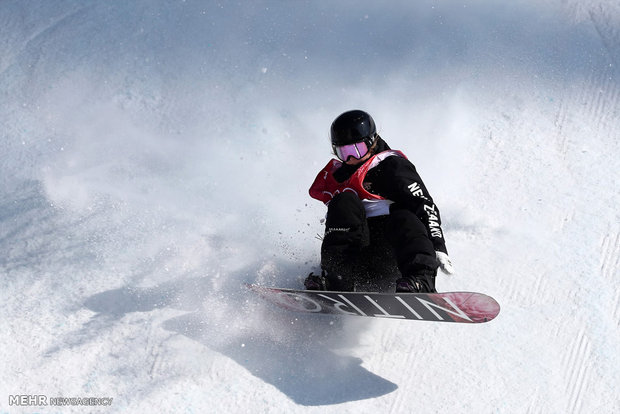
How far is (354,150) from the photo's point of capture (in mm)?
3688

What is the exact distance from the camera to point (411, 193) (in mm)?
3564

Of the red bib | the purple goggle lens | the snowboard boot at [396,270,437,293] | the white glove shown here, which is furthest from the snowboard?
the purple goggle lens

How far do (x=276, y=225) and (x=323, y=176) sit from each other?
2.89 ft

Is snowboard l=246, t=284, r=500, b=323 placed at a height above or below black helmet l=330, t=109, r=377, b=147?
below

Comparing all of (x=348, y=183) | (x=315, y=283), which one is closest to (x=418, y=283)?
(x=315, y=283)

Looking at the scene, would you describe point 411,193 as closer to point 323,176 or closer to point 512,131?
point 323,176

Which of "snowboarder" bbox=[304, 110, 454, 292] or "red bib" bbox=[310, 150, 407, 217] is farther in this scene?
"red bib" bbox=[310, 150, 407, 217]

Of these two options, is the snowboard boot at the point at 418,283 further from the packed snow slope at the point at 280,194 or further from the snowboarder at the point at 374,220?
the packed snow slope at the point at 280,194

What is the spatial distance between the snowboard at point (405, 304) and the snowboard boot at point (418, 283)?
6cm

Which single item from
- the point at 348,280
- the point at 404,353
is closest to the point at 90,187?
the point at 348,280

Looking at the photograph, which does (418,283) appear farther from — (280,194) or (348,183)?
(280,194)

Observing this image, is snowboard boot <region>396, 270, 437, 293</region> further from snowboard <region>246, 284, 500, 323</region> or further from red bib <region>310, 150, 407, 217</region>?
red bib <region>310, 150, 407, 217</region>

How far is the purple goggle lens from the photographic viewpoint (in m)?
3.68

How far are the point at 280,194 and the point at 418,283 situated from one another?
205 centimetres
